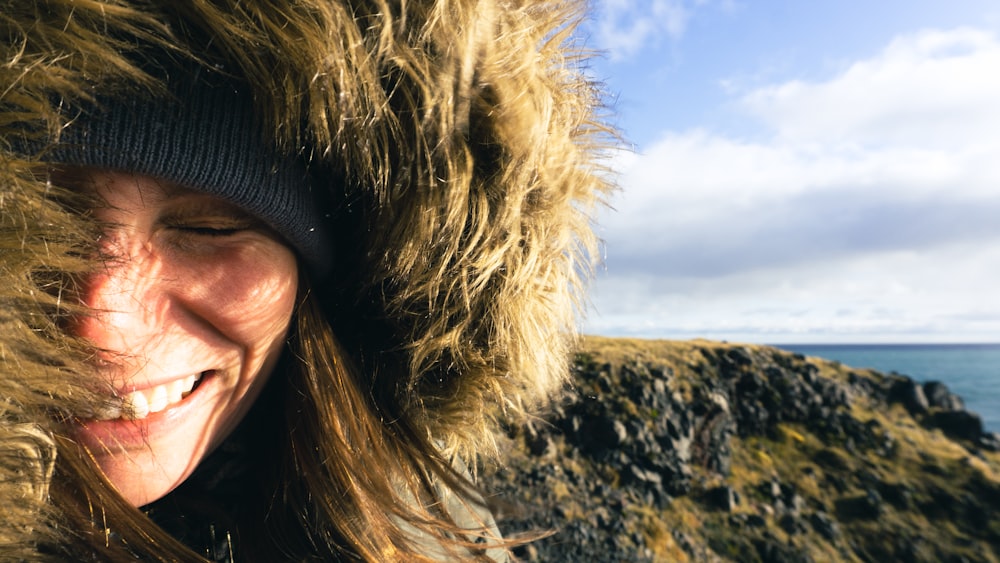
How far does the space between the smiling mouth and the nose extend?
3.6 inches

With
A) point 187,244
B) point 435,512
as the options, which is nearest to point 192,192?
point 187,244

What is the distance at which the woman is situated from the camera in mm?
771

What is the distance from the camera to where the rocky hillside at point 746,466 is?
11.7 meters

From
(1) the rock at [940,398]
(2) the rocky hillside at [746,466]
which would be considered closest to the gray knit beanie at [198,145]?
(2) the rocky hillside at [746,466]

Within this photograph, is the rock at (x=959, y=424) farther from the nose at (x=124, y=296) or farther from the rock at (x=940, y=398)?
the nose at (x=124, y=296)

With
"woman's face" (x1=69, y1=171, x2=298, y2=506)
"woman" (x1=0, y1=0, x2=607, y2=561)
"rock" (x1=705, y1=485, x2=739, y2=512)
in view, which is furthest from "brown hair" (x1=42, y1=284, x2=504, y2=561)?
"rock" (x1=705, y1=485, x2=739, y2=512)

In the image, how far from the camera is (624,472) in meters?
13.1

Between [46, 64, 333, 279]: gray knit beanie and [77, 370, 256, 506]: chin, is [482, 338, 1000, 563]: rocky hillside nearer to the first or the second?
[77, 370, 256, 506]: chin

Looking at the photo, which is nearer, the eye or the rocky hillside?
Result: the eye

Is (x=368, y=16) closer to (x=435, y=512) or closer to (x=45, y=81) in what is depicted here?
(x=45, y=81)

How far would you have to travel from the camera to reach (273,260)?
1062 millimetres

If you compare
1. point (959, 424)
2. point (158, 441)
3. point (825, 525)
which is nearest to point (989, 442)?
point (959, 424)

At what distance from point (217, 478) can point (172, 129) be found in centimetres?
86

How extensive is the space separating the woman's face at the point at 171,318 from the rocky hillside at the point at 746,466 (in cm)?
795
